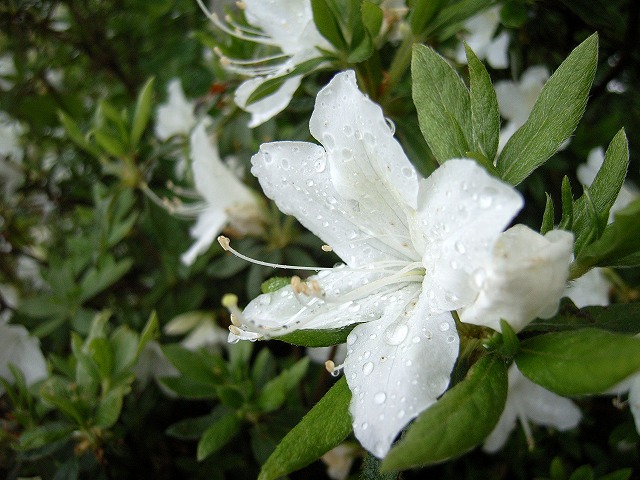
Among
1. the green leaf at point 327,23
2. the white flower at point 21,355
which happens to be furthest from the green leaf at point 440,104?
the white flower at point 21,355

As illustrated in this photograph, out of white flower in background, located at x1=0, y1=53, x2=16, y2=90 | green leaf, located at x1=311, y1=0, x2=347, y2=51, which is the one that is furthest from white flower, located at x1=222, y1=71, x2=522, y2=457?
white flower in background, located at x1=0, y1=53, x2=16, y2=90

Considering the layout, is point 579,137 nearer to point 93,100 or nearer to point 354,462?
point 354,462

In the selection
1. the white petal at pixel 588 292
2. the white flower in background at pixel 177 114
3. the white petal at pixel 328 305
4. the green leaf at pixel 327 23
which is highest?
the green leaf at pixel 327 23

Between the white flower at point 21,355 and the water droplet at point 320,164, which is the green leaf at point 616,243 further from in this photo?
the white flower at point 21,355

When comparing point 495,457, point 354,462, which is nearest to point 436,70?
point 354,462

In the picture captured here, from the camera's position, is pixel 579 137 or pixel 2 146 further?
pixel 2 146
